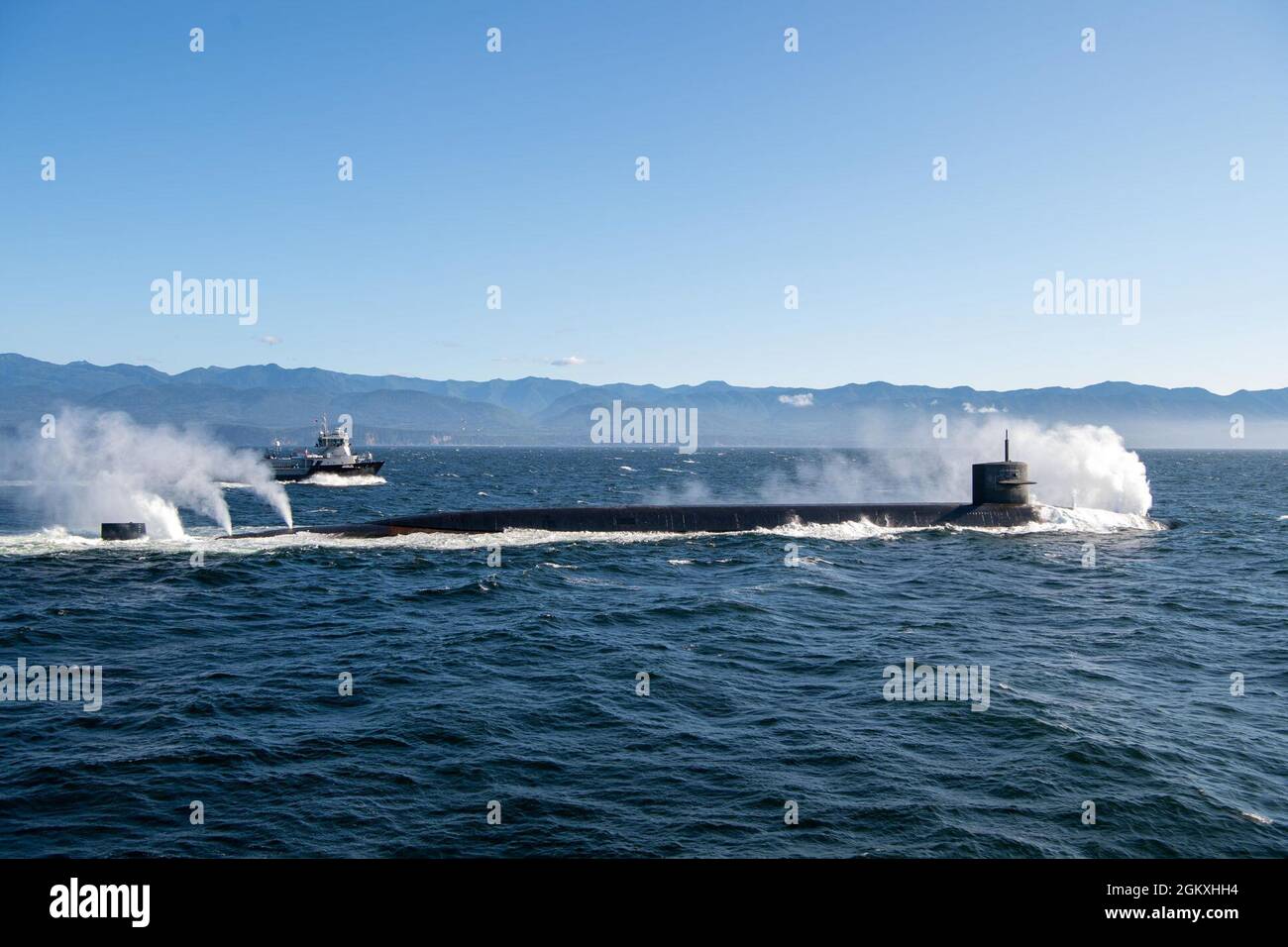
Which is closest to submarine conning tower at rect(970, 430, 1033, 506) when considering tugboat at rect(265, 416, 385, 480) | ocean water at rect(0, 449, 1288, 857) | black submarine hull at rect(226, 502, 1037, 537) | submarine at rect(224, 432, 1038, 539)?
submarine at rect(224, 432, 1038, 539)

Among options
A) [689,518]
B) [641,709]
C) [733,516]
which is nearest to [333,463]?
[689,518]

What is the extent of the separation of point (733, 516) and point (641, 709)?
35327 millimetres

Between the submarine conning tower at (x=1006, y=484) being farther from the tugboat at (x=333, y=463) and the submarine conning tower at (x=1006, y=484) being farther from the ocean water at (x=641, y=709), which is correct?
the tugboat at (x=333, y=463)

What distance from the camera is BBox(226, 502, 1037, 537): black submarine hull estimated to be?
5491cm

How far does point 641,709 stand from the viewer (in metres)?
21.9

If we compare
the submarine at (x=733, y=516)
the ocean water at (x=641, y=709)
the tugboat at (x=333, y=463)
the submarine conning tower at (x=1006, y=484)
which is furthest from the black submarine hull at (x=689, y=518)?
the tugboat at (x=333, y=463)

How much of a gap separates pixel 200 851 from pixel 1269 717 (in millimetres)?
24281

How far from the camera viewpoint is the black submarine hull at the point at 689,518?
2162 inches

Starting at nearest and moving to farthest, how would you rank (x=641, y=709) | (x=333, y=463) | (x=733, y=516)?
(x=641, y=709) → (x=733, y=516) → (x=333, y=463)

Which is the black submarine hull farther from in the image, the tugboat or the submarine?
the tugboat

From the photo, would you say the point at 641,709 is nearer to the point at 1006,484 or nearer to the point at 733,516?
the point at 733,516

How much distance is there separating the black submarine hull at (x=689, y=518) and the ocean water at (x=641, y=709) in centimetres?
915

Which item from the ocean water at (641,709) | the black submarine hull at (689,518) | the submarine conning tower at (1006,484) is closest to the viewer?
the ocean water at (641,709)
